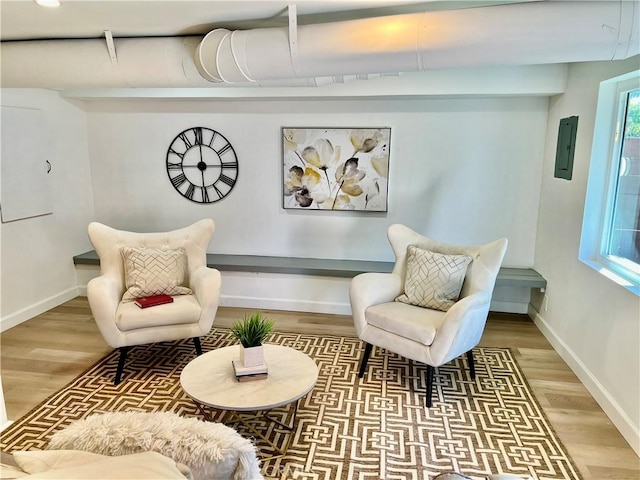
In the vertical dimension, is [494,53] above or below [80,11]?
below

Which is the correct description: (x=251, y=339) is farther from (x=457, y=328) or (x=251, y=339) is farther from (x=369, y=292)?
(x=457, y=328)

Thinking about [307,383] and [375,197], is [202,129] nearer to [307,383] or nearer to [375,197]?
[375,197]

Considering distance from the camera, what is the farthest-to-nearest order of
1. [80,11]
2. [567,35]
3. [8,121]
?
[8,121], [80,11], [567,35]

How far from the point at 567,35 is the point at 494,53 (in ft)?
1.10

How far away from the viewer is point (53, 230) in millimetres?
4258

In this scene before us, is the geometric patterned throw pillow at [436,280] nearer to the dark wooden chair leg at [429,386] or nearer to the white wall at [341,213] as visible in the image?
the dark wooden chair leg at [429,386]

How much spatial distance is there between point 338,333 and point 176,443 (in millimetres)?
Result: 2653

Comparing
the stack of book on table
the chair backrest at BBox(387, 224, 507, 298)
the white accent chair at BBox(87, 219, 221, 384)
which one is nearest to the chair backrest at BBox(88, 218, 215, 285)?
the white accent chair at BBox(87, 219, 221, 384)

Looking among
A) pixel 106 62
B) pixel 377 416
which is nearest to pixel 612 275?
pixel 377 416

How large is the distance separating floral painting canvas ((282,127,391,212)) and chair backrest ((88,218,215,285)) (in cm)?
108

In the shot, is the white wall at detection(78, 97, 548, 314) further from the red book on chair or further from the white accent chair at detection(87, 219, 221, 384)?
the red book on chair

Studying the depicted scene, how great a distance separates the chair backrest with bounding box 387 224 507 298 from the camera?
2930 mm

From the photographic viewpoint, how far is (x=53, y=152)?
13.8ft

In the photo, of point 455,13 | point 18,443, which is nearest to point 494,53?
point 455,13
